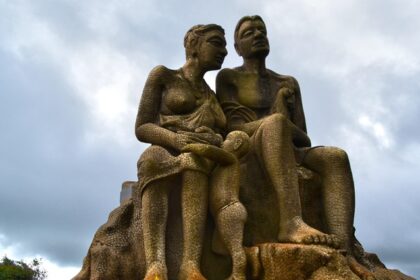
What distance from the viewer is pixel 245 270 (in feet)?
21.2

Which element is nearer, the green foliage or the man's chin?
the man's chin

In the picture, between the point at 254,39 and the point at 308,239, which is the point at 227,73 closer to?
the point at 254,39

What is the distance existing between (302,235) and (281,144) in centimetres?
114

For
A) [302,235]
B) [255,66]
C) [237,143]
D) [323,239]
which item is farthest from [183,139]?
[255,66]

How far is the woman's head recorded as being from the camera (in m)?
7.87

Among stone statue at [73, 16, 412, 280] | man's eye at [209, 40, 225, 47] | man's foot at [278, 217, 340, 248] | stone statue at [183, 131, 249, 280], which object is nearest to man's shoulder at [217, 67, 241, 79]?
stone statue at [73, 16, 412, 280]

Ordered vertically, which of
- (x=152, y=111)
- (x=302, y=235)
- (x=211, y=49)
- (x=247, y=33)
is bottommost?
(x=302, y=235)

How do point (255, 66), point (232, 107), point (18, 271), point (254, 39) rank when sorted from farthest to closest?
point (18, 271), point (255, 66), point (254, 39), point (232, 107)

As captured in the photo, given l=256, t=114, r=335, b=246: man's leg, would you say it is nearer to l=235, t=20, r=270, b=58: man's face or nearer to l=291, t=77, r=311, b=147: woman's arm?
l=291, t=77, r=311, b=147: woman's arm

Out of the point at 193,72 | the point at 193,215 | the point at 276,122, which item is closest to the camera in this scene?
the point at 193,215

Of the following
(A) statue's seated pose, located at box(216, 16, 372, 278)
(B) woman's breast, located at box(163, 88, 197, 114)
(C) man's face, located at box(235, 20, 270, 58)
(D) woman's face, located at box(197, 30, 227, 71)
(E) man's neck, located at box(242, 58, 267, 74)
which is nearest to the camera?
(A) statue's seated pose, located at box(216, 16, 372, 278)

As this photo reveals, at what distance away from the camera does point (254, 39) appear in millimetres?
8484

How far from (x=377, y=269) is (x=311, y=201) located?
1168 mm

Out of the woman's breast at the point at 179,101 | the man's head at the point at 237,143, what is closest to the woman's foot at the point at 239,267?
the man's head at the point at 237,143
